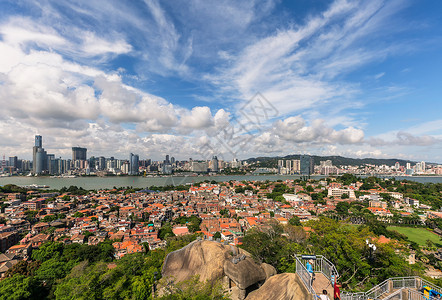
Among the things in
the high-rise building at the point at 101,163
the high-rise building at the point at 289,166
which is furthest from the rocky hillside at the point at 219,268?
the high-rise building at the point at 101,163

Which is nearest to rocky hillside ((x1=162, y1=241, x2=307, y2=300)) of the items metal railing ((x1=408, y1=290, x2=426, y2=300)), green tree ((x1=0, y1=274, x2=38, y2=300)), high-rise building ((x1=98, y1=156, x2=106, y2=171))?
metal railing ((x1=408, y1=290, x2=426, y2=300))

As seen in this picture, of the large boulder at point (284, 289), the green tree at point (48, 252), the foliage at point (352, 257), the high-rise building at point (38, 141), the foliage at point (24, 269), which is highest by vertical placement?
the high-rise building at point (38, 141)

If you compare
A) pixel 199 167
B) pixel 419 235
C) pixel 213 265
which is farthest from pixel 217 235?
pixel 199 167

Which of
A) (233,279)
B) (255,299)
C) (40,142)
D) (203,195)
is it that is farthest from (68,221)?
(40,142)

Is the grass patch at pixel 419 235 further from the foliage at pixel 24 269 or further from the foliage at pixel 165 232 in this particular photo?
the foliage at pixel 24 269

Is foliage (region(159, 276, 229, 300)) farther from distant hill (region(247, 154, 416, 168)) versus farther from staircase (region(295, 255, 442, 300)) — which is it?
distant hill (region(247, 154, 416, 168))
